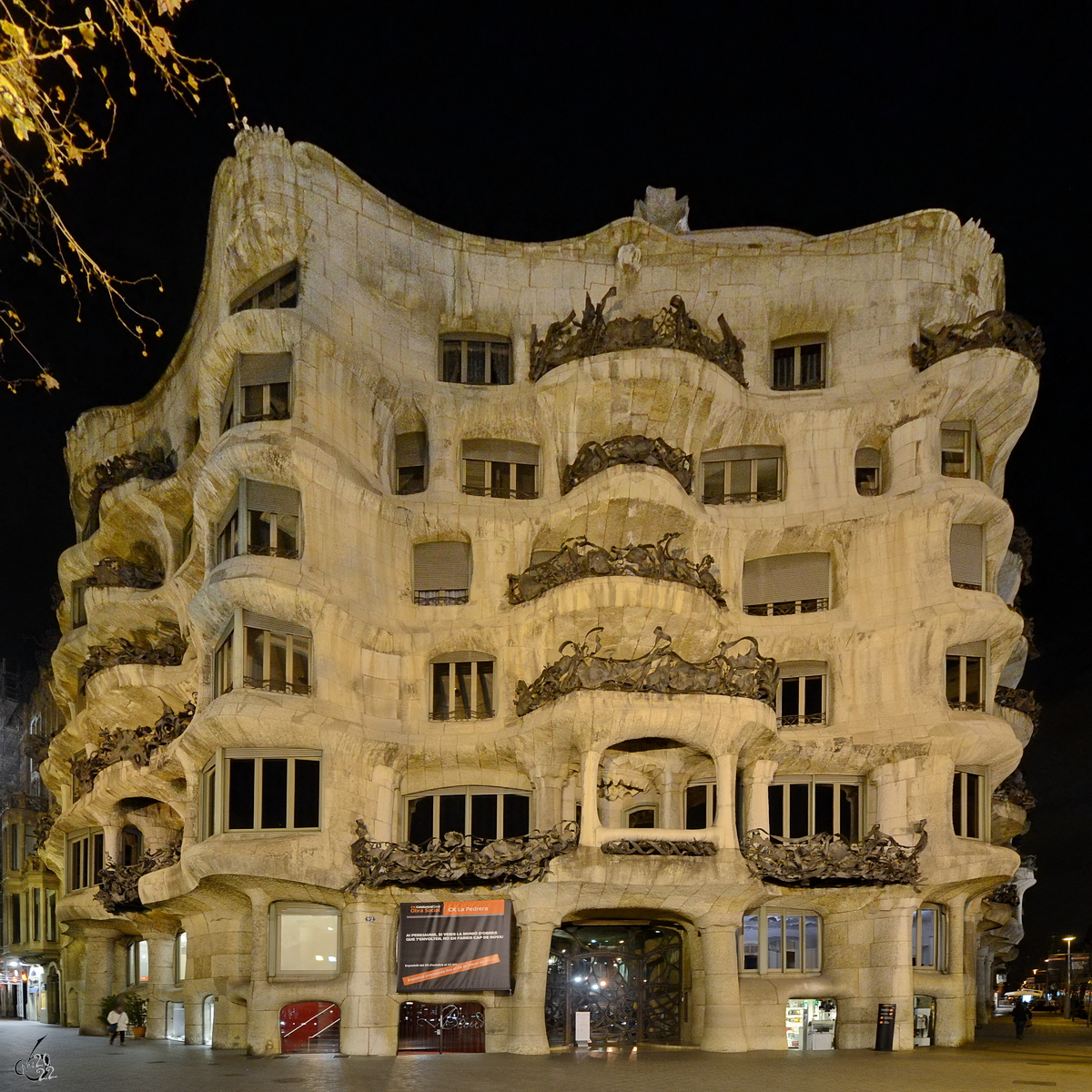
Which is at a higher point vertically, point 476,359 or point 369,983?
point 476,359

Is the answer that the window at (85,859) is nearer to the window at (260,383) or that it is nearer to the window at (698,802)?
the window at (260,383)

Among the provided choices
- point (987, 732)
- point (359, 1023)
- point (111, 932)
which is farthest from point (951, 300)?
point (111, 932)

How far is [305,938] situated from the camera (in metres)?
36.6

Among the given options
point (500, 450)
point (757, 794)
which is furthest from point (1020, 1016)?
point (500, 450)

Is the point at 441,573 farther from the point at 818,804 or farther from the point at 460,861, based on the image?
the point at 818,804

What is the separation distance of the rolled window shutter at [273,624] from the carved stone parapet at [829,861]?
1391 centimetres

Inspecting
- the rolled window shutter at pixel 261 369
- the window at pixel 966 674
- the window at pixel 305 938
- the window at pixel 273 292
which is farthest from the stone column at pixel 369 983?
the window at pixel 966 674

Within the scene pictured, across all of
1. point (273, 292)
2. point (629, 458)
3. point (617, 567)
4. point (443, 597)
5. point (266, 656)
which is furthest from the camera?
point (443, 597)

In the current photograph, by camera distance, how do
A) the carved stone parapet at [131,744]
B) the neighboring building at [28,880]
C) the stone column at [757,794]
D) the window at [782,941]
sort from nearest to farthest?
the stone column at [757,794]
the window at [782,941]
the carved stone parapet at [131,744]
the neighboring building at [28,880]

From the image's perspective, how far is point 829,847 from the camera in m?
36.5

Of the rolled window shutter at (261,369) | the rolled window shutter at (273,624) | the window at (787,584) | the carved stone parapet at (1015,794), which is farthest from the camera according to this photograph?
the carved stone parapet at (1015,794)

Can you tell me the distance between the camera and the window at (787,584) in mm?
40812

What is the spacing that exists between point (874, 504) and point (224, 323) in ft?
67.2

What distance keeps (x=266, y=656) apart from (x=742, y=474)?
644 inches
